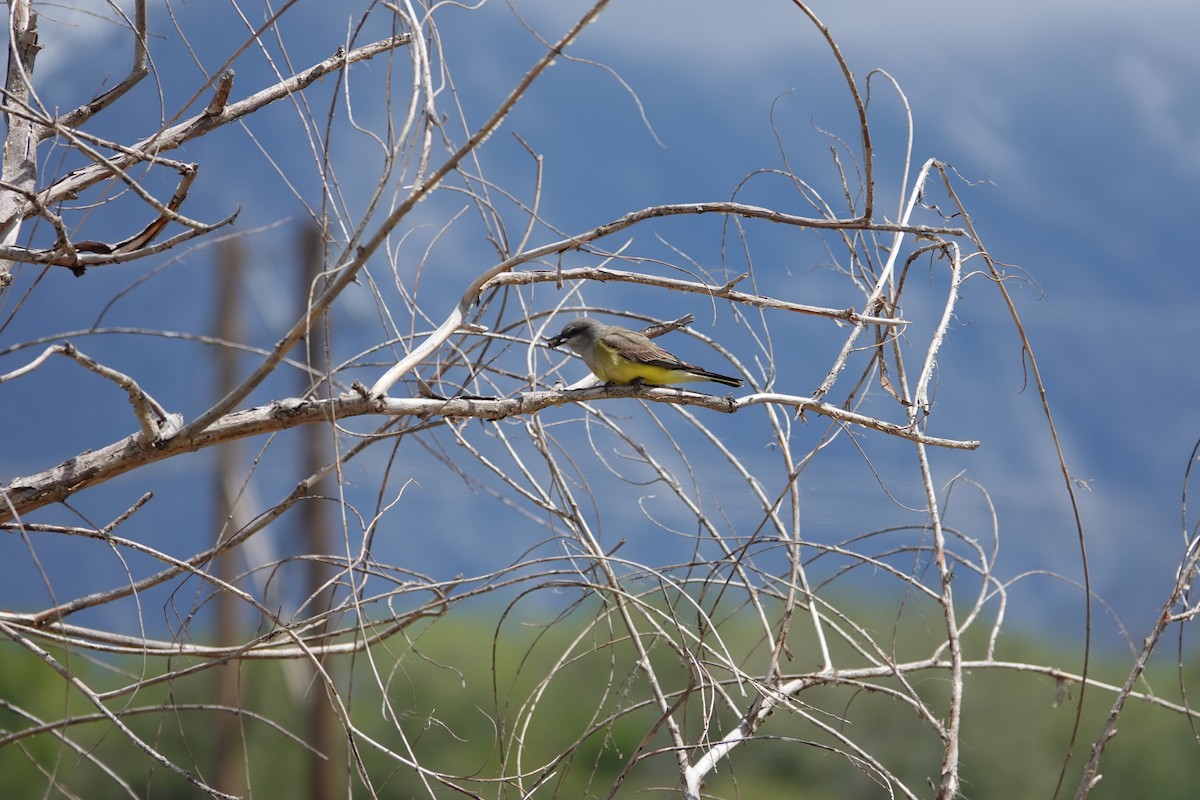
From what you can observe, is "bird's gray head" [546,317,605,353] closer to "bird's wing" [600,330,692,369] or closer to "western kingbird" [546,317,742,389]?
"western kingbird" [546,317,742,389]

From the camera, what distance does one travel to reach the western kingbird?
526 cm

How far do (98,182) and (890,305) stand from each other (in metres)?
2.39

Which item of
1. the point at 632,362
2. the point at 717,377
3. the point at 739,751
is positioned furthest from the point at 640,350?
the point at 739,751

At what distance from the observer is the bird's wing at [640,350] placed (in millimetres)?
5297

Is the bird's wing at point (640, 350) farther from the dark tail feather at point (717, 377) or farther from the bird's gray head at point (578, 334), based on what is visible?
the bird's gray head at point (578, 334)

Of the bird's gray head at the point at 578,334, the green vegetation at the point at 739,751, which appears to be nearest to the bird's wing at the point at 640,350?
the bird's gray head at the point at 578,334

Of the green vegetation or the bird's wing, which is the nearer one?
the bird's wing

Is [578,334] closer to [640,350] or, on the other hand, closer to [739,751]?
[640,350]

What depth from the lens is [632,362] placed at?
5.36m

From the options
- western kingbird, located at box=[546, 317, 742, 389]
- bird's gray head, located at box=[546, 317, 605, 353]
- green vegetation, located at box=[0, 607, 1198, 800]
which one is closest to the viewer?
western kingbird, located at box=[546, 317, 742, 389]

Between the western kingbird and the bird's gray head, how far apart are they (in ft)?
0.04

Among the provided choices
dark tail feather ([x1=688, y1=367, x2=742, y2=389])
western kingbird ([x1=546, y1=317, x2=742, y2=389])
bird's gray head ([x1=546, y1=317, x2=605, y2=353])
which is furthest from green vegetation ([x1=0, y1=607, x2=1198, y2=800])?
dark tail feather ([x1=688, y1=367, x2=742, y2=389])

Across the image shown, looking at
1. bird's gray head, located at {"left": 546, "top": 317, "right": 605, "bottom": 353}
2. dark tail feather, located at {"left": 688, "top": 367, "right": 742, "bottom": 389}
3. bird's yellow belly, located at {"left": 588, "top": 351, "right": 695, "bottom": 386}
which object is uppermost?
bird's gray head, located at {"left": 546, "top": 317, "right": 605, "bottom": 353}

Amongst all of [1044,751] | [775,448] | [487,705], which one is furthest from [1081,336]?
[775,448]
